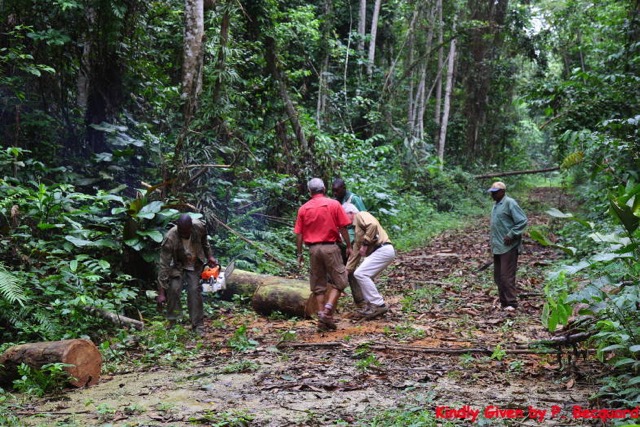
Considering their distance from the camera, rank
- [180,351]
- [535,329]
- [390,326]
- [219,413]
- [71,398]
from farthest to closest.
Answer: [390,326]
[535,329]
[180,351]
[71,398]
[219,413]

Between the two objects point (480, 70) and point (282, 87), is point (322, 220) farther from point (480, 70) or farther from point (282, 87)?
point (480, 70)

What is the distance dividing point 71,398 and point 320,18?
16056mm

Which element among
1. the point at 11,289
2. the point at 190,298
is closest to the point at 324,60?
the point at 190,298

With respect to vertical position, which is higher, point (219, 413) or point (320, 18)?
point (320, 18)

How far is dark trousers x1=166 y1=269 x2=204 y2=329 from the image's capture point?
8.12 meters

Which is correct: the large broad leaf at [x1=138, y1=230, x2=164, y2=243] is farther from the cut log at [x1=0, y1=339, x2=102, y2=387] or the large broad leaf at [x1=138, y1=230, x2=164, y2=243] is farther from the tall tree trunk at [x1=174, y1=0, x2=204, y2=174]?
the tall tree trunk at [x1=174, y1=0, x2=204, y2=174]

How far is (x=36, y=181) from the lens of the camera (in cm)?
1010

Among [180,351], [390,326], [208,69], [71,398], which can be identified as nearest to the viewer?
[71,398]

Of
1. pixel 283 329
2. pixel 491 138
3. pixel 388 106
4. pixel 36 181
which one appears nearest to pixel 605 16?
pixel 388 106

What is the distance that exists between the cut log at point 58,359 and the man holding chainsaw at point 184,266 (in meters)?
1.85

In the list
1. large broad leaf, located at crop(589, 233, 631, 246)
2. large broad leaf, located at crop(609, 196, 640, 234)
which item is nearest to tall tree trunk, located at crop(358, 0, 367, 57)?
large broad leaf, located at crop(589, 233, 631, 246)

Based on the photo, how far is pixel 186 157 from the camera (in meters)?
11.0

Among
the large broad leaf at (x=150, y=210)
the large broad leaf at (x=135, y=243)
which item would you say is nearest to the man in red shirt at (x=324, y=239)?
the large broad leaf at (x=150, y=210)

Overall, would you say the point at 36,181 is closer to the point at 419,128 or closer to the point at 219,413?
the point at 219,413
